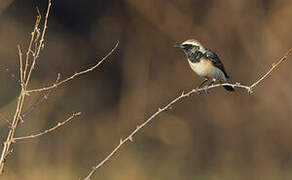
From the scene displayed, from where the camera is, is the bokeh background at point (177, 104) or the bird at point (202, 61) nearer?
the bird at point (202, 61)

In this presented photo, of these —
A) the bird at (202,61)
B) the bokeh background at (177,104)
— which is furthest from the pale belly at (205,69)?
the bokeh background at (177,104)

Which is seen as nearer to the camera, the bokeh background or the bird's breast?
the bird's breast

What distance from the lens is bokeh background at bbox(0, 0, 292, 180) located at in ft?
30.2

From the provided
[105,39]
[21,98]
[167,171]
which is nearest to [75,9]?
[105,39]

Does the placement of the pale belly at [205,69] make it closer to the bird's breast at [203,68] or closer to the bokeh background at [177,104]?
the bird's breast at [203,68]

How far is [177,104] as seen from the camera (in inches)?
413

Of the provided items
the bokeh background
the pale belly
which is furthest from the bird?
the bokeh background

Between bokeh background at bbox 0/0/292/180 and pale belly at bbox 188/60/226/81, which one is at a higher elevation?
bokeh background at bbox 0/0/292/180

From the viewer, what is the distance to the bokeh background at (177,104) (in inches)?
363

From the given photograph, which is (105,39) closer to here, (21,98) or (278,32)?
(278,32)

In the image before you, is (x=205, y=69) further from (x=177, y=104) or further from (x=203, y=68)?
(x=177, y=104)

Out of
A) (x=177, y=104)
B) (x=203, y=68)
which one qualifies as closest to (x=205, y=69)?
(x=203, y=68)

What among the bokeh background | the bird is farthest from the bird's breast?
the bokeh background

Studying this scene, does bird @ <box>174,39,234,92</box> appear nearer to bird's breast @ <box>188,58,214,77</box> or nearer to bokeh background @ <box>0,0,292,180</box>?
bird's breast @ <box>188,58,214,77</box>
